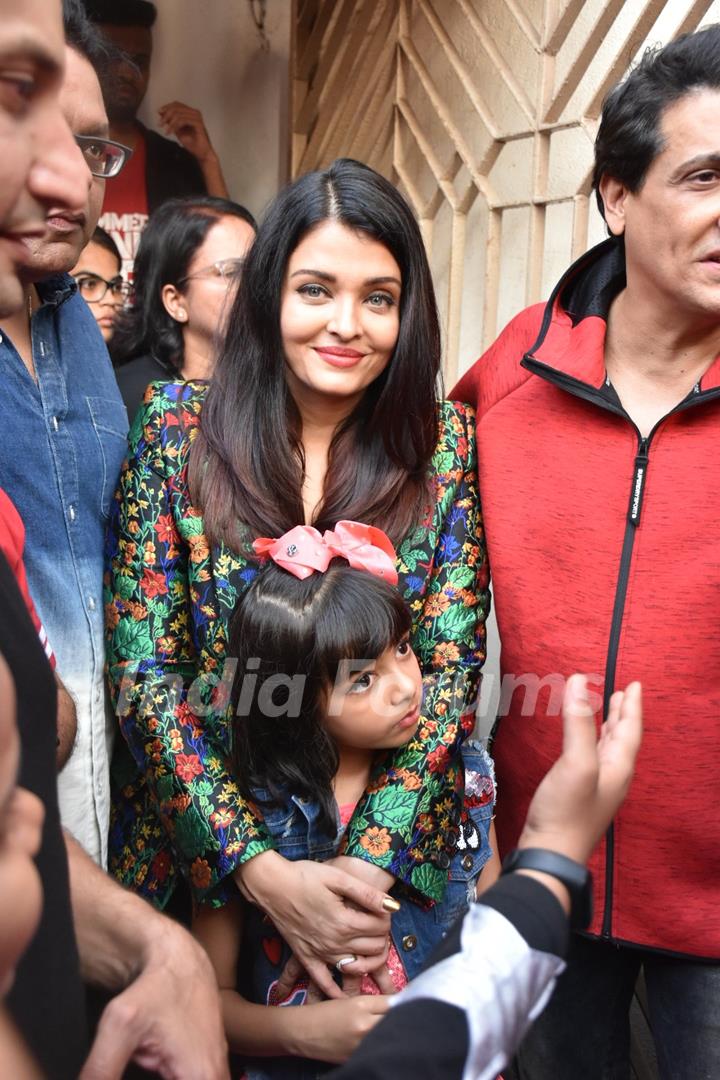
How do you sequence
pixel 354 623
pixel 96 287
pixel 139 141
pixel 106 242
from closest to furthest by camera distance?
1. pixel 354 623
2. pixel 96 287
3. pixel 106 242
4. pixel 139 141

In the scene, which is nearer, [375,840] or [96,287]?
[375,840]

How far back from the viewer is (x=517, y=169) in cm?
333

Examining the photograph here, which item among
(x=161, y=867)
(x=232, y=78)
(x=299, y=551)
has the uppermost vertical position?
(x=232, y=78)

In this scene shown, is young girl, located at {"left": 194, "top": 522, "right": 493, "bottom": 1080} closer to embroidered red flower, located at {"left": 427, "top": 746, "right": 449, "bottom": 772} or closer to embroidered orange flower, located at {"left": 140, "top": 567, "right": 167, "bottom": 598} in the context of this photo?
embroidered red flower, located at {"left": 427, "top": 746, "right": 449, "bottom": 772}

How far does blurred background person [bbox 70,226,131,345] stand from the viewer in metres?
3.95

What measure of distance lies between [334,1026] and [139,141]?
422cm

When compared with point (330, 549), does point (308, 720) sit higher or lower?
lower

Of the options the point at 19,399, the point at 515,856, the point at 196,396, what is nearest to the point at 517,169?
the point at 196,396

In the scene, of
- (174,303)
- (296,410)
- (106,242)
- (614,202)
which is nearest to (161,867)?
(296,410)

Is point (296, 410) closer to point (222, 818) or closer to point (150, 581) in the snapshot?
point (150, 581)

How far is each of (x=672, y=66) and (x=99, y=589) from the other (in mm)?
1373

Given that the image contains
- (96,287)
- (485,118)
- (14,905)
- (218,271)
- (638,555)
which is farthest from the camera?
(96,287)

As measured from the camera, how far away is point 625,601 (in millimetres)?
1712

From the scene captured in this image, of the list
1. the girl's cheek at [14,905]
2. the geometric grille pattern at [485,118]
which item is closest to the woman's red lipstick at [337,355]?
the girl's cheek at [14,905]
